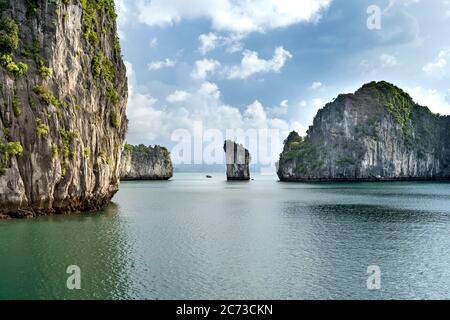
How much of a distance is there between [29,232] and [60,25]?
22.9m

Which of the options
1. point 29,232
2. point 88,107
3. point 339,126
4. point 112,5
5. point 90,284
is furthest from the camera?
point 339,126

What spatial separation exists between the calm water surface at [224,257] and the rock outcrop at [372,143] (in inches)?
4621

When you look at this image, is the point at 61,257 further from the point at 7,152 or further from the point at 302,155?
the point at 302,155

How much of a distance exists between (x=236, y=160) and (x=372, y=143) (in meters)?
62.4

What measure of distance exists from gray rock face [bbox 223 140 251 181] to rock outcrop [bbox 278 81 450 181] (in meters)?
18.0

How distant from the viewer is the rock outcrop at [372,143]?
158 m

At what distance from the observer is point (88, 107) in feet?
156

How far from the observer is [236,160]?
613ft

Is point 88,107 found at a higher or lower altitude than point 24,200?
higher

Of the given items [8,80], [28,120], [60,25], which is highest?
[60,25]
